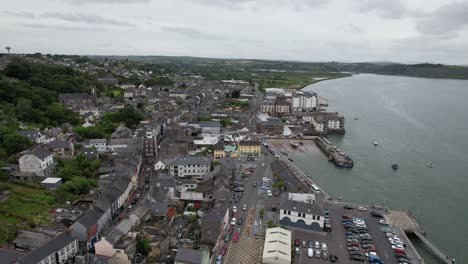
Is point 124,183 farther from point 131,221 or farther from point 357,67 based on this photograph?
point 357,67

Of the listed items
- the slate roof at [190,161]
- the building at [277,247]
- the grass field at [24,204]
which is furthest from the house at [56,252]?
the slate roof at [190,161]

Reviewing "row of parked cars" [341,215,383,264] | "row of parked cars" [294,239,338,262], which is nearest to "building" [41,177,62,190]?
"row of parked cars" [294,239,338,262]

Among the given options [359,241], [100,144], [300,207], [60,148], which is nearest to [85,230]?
[300,207]

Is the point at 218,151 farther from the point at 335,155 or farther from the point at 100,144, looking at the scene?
the point at 335,155

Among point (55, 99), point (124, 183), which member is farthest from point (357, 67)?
point (124, 183)

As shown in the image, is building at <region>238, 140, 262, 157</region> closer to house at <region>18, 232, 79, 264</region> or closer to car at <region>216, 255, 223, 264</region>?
car at <region>216, 255, 223, 264</region>
